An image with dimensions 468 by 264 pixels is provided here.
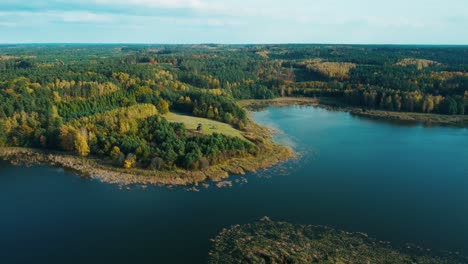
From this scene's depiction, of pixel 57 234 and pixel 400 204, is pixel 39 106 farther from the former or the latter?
pixel 400 204

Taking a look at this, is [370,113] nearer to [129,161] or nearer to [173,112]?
[173,112]

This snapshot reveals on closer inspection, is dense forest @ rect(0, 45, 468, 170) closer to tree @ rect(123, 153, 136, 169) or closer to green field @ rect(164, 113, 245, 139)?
tree @ rect(123, 153, 136, 169)

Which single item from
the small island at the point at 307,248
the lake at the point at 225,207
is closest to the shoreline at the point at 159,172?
the lake at the point at 225,207

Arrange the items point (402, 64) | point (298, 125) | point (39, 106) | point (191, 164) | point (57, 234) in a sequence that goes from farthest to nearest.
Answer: point (402, 64)
point (298, 125)
point (39, 106)
point (191, 164)
point (57, 234)

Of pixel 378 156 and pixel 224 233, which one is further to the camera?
pixel 378 156

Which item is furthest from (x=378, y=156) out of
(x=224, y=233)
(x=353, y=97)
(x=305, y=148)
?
(x=353, y=97)

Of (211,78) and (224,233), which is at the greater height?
(211,78)

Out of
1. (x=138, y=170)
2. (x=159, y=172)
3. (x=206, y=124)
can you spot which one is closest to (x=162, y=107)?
(x=206, y=124)
